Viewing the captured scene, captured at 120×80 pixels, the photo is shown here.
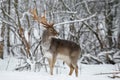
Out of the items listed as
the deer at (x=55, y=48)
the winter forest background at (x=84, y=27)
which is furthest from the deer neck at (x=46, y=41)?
the winter forest background at (x=84, y=27)

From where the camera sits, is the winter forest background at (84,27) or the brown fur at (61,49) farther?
the winter forest background at (84,27)

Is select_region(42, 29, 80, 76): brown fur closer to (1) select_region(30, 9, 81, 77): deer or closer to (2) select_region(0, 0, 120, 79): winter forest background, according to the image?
(1) select_region(30, 9, 81, 77): deer

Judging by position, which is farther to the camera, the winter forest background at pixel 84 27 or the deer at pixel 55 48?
the winter forest background at pixel 84 27

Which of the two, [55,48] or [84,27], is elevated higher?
[84,27]

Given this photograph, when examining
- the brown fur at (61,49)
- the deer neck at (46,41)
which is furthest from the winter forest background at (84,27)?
the deer neck at (46,41)

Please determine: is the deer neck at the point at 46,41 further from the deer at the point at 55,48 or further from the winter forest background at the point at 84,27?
the winter forest background at the point at 84,27

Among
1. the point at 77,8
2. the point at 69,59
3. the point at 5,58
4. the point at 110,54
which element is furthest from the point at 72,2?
the point at 69,59

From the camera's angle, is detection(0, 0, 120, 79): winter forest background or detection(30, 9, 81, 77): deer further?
detection(0, 0, 120, 79): winter forest background

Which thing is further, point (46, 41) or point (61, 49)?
point (61, 49)

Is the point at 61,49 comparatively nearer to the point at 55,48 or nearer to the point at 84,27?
the point at 55,48

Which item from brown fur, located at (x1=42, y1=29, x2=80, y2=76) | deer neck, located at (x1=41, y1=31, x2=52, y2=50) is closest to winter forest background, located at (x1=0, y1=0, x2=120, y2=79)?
brown fur, located at (x1=42, y1=29, x2=80, y2=76)

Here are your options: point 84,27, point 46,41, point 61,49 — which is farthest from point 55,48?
point 84,27

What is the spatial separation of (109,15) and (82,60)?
2.75 meters

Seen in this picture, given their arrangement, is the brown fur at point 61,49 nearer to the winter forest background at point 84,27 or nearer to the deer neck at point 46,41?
the deer neck at point 46,41
